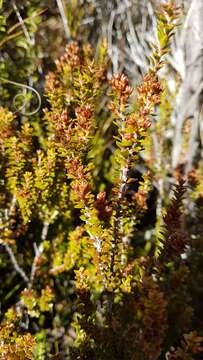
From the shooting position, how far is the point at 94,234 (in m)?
1.07

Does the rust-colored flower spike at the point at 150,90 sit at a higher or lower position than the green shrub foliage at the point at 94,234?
higher

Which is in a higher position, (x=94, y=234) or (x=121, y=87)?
(x=121, y=87)

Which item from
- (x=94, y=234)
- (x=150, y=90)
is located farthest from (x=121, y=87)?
(x=94, y=234)

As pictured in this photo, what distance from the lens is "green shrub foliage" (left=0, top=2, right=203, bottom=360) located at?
0.93m

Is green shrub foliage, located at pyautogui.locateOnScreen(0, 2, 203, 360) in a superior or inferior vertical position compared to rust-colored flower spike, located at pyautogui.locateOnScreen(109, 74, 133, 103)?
inferior

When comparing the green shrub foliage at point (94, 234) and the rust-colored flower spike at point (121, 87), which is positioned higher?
the rust-colored flower spike at point (121, 87)

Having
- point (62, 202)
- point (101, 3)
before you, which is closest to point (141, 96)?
point (62, 202)

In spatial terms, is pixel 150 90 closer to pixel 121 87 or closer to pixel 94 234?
pixel 121 87

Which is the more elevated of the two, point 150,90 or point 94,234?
point 150,90

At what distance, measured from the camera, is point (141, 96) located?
3.04 ft

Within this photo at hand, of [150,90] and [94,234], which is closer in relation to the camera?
[150,90]

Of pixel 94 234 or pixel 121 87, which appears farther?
pixel 94 234

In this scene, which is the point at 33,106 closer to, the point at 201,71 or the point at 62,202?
the point at 62,202

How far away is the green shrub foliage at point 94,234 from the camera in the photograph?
3.06 feet
